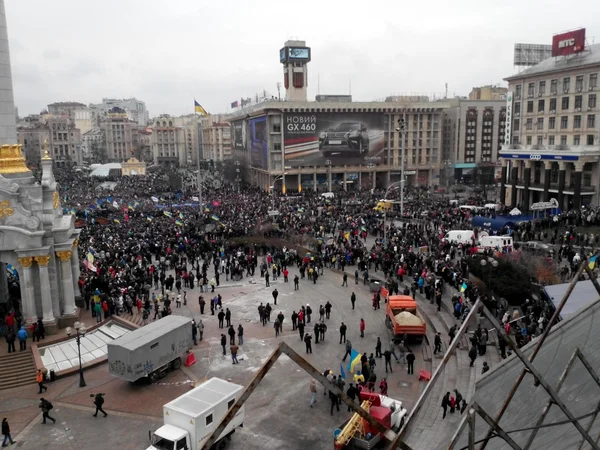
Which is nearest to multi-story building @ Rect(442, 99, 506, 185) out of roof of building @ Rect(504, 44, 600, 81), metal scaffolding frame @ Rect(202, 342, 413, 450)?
roof of building @ Rect(504, 44, 600, 81)

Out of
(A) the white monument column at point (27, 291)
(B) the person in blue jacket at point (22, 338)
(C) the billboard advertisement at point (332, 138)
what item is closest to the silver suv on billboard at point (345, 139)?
(C) the billboard advertisement at point (332, 138)

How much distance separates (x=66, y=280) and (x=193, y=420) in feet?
41.8

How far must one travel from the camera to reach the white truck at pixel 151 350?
60.6 feet

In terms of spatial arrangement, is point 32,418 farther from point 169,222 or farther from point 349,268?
point 169,222

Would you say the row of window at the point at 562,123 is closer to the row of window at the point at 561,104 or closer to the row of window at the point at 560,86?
the row of window at the point at 561,104

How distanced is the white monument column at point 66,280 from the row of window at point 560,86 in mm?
49326

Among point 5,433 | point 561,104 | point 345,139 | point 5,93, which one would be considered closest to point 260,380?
point 5,433

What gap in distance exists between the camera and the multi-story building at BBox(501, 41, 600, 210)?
50.6 m

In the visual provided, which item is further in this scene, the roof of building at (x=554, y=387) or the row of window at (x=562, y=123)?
the row of window at (x=562, y=123)

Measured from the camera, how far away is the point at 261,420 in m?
16.9

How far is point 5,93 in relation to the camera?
78.4 ft

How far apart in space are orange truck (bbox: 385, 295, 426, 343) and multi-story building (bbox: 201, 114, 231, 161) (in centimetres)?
14425

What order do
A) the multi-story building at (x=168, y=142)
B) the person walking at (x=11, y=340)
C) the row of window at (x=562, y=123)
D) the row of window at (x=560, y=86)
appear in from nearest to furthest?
the person walking at (x=11, y=340) → the row of window at (x=560, y=86) → the row of window at (x=562, y=123) → the multi-story building at (x=168, y=142)

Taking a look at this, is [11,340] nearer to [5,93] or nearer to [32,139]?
[5,93]
